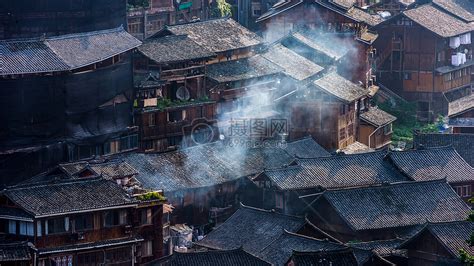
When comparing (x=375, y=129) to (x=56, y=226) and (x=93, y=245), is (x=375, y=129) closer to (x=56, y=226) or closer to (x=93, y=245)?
(x=93, y=245)

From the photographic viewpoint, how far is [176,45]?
270ft

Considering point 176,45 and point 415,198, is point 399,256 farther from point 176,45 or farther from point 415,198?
point 176,45

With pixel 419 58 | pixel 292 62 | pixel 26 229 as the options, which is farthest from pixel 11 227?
pixel 419 58

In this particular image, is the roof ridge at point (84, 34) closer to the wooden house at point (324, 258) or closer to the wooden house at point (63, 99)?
the wooden house at point (63, 99)

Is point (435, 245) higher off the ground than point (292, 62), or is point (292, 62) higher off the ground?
point (292, 62)

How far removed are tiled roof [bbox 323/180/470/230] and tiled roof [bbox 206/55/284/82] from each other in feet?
49.4

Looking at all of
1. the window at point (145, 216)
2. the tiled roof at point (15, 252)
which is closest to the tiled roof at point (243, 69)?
the window at point (145, 216)

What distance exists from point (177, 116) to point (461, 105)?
21.3 m

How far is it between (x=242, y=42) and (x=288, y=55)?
4132mm

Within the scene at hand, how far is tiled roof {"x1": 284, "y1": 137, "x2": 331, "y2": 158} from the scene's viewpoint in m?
80.5

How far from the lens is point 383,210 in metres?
71.1

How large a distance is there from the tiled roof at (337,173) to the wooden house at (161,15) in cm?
1844

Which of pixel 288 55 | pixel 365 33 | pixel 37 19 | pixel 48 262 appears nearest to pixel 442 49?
pixel 365 33

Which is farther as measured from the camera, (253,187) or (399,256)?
(253,187)
